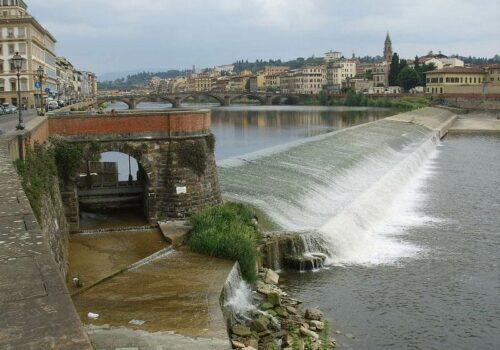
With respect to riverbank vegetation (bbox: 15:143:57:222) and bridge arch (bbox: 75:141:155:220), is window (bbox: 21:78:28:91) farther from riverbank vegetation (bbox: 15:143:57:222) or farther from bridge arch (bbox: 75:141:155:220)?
riverbank vegetation (bbox: 15:143:57:222)

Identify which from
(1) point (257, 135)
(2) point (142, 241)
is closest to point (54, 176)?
(2) point (142, 241)

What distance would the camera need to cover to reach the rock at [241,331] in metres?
13.6

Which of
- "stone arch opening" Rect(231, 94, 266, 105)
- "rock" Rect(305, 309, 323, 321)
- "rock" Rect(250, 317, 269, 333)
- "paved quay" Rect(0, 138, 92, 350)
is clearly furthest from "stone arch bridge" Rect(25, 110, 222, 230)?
"stone arch opening" Rect(231, 94, 266, 105)

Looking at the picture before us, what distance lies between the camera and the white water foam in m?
21.4

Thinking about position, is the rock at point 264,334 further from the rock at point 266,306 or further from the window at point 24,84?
the window at point 24,84

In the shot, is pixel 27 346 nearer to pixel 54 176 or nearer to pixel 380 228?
pixel 54 176

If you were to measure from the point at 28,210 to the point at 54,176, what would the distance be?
11.5 m

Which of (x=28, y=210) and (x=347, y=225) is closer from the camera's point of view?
(x=28, y=210)

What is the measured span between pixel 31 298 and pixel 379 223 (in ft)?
73.7

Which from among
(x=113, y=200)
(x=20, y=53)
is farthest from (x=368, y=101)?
(x=113, y=200)

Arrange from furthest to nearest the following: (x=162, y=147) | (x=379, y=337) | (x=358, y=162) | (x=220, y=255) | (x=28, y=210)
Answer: (x=358, y=162) < (x=162, y=147) < (x=220, y=255) < (x=379, y=337) < (x=28, y=210)

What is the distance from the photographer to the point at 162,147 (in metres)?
21.3

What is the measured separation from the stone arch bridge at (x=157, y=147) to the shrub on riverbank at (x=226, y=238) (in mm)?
1758

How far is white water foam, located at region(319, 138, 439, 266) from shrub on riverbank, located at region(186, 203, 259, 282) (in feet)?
12.2
